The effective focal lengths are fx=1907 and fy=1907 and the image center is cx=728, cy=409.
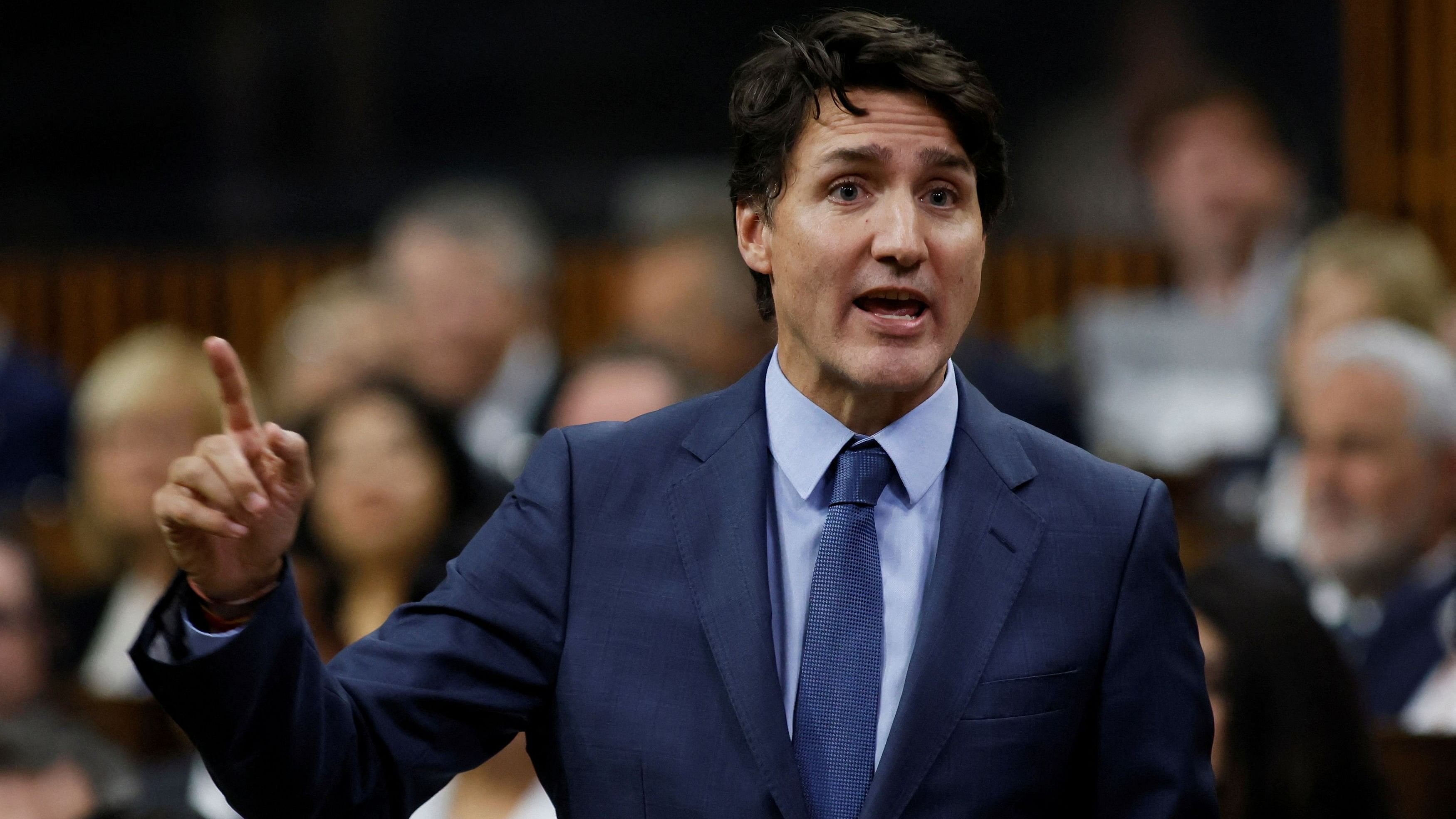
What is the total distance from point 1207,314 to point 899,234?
12.6ft

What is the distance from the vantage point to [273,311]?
8289 millimetres

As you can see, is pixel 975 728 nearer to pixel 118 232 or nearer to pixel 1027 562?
pixel 1027 562

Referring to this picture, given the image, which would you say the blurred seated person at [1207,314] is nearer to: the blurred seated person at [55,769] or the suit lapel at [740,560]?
the blurred seated person at [55,769]

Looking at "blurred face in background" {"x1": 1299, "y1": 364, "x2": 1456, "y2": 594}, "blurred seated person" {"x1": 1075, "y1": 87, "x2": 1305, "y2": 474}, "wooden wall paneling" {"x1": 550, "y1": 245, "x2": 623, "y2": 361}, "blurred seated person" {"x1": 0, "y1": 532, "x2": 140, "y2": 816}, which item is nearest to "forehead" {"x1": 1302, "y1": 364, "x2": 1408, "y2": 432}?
"blurred face in background" {"x1": 1299, "y1": 364, "x2": 1456, "y2": 594}

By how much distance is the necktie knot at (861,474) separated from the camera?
185 cm

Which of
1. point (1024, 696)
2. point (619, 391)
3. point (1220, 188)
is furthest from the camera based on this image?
point (1220, 188)

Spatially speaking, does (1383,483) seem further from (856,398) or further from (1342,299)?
(856,398)

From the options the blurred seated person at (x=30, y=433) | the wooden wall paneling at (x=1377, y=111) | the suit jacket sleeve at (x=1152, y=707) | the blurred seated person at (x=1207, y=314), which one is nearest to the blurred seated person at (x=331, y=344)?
the blurred seated person at (x=30, y=433)

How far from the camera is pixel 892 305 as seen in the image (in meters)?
1.85

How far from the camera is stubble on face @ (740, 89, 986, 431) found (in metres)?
1.83

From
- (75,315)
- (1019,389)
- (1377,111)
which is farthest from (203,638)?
(75,315)

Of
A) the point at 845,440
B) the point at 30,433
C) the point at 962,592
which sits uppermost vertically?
the point at 845,440

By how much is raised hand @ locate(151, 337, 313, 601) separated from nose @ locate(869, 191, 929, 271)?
1.87 ft

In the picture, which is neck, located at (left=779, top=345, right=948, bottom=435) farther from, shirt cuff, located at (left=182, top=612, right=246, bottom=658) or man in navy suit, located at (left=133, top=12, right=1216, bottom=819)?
shirt cuff, located at (left=182, top=612, right=246, bottom=658)
